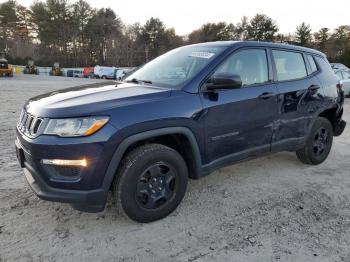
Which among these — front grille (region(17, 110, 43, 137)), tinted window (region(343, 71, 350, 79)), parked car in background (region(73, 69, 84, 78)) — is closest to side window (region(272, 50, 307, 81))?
front grille (region(17, 110, 43, 137))

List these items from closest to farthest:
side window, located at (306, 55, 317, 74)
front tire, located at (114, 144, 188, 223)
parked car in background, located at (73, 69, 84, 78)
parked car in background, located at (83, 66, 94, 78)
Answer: front tire, located at (114, 144, 188, 223) → side window, located at (306, 55, 317, 74) → parked car in background, located at (83, 66, 94, 78) → parked car in background, located at (73, 69, 84, 78)

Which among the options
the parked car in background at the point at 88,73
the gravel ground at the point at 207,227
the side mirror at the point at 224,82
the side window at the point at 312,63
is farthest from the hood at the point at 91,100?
the parked car in background at the point at 88,73

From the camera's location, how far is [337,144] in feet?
20.7

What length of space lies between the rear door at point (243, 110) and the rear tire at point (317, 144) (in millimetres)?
1053

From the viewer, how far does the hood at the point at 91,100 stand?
264 cm

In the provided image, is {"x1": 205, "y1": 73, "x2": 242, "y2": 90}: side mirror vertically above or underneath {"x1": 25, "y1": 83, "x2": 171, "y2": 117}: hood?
above

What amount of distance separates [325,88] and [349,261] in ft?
9.08

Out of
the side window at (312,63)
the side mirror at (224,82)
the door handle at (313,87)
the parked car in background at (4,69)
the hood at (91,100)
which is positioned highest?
the side window at (312,63)

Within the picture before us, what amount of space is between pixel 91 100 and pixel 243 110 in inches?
64.9

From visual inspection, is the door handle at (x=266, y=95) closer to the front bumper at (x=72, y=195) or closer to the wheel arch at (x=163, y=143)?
the wheel arch at (x=163, y=143)

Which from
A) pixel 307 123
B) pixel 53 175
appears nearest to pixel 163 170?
pixel 53 175

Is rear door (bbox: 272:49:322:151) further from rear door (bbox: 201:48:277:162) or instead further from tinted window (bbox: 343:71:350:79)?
tinted window (bbox: 343:71:350:79)

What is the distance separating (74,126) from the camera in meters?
2.60

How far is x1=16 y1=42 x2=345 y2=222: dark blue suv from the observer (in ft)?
8.63
